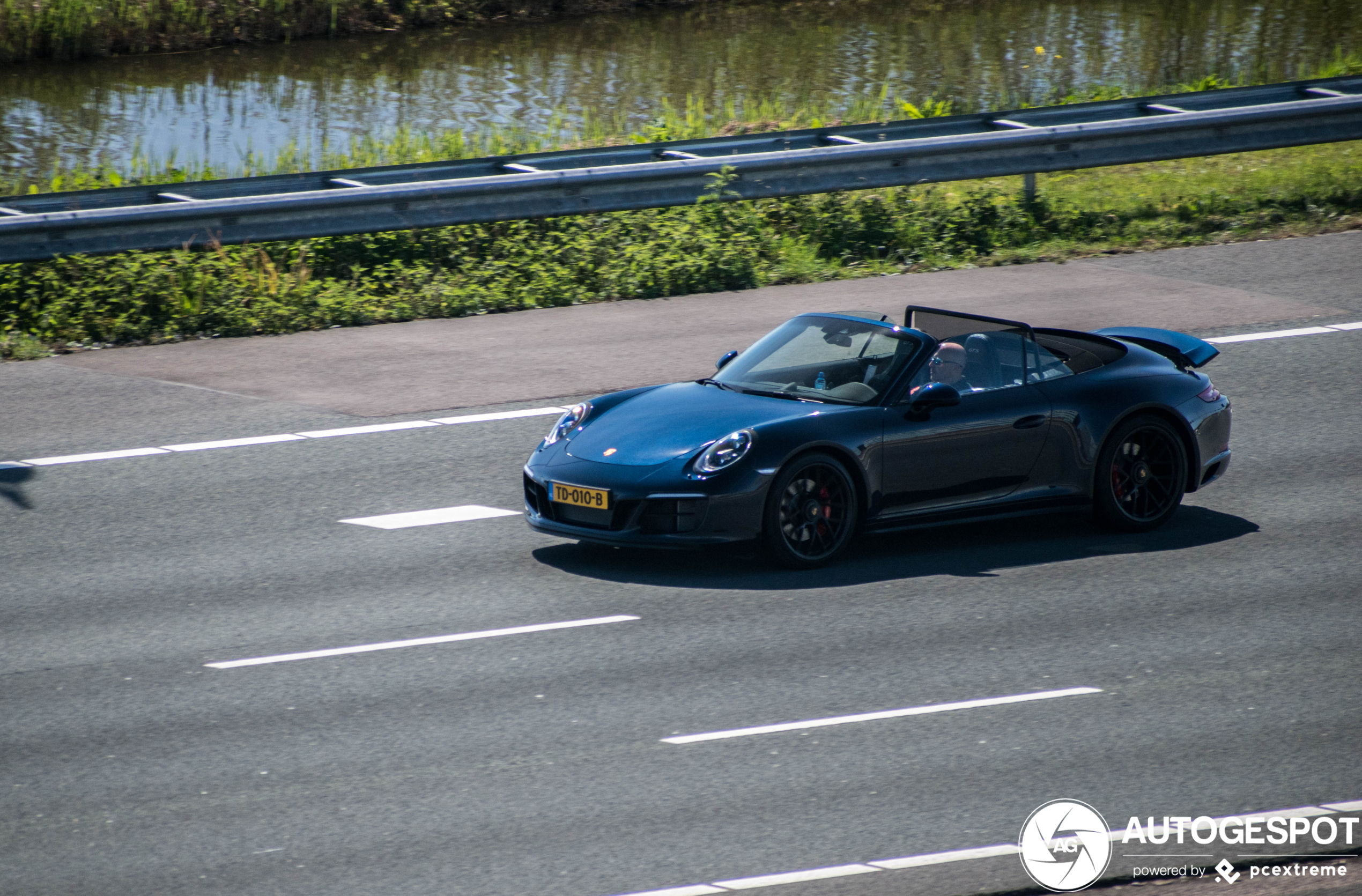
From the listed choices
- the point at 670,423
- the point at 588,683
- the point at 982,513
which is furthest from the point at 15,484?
the point at 982,513

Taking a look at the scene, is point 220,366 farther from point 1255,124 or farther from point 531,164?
point 1255,124

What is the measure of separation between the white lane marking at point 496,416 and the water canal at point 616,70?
25.6 ft

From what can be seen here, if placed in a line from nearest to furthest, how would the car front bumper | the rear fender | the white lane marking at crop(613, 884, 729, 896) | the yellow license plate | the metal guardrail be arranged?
the white lane marking at crop(613, 884, 729, 896), the car front bumper, the yellow license plate, the rear fender, the metal guardrail

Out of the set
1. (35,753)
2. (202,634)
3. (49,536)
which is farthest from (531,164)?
(35,753)

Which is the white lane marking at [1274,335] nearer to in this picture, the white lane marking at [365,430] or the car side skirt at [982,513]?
the car side skirt at [982,513]

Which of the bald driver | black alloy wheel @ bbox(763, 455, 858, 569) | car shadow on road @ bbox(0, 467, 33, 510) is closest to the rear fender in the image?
the bald driver

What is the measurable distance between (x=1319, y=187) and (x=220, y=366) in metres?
11.6

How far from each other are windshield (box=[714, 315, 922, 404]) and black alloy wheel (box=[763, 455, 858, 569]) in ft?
1.72

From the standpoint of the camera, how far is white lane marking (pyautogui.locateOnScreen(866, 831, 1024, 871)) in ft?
19.3

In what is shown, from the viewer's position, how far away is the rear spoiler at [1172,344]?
33.7 ft

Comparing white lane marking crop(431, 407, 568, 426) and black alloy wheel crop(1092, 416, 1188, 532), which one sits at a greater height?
black alloy wheel crop(1092, 416, 1188, 532)

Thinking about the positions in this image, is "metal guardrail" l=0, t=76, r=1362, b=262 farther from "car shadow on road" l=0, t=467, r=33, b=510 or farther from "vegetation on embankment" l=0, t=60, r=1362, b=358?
"car shadow on road" l=0, t=467, r=33, b=510

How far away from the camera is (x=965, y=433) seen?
923 centimetres

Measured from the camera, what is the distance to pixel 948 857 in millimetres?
5945
